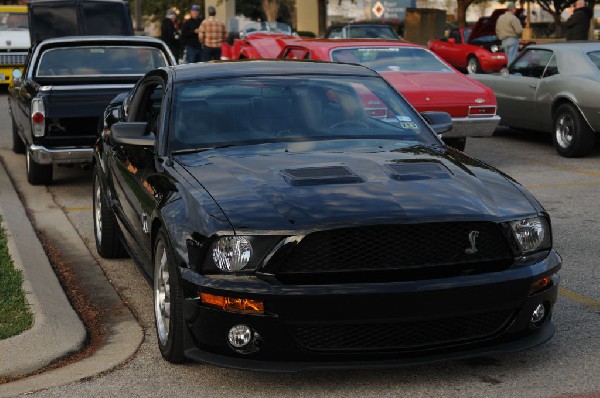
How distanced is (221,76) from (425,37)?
3966cm

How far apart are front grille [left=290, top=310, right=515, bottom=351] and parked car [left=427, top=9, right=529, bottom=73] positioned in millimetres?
24938

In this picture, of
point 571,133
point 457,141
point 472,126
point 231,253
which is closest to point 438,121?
point 231,253

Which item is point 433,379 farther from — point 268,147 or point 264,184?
point 268,147

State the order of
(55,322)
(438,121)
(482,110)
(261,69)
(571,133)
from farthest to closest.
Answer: (571,133)
(482,110)
(438,121)
(261,69)
(55,322)

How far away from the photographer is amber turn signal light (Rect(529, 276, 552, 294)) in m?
5.43

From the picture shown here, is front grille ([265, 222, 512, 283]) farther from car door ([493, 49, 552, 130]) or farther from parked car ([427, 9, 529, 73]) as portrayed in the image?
parked car ([427, 9, 529, 73])

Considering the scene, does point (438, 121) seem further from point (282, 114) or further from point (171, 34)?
point (171, 34)

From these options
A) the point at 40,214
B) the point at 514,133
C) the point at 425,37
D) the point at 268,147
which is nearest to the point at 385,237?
the point at 268,147

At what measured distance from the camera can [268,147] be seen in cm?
647

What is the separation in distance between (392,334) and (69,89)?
23.7ft

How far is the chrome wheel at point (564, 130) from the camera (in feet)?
47.9

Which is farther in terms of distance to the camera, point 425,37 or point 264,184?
point 425,37

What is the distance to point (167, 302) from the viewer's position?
5.84m

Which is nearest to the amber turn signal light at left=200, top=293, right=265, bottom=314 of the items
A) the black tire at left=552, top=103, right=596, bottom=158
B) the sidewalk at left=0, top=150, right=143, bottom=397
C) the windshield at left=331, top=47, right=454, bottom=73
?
the sidewalk at left=0, top=150, right=143, bottom=397
